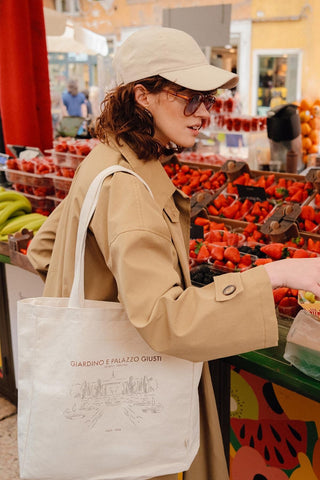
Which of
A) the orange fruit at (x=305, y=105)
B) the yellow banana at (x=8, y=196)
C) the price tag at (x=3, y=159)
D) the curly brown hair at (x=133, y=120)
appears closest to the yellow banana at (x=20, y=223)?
the yellow banana at (x=8, y=196)

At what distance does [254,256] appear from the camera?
8.58ft

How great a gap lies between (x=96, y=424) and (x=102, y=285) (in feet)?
1.24

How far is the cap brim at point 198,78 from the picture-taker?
1405 mm

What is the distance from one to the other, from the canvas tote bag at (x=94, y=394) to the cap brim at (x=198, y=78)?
0.28 meters

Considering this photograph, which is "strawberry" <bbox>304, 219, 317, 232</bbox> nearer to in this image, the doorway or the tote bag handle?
the tote bag handle

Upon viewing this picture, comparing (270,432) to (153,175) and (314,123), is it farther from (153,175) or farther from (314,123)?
(314,123)

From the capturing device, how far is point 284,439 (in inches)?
76.7

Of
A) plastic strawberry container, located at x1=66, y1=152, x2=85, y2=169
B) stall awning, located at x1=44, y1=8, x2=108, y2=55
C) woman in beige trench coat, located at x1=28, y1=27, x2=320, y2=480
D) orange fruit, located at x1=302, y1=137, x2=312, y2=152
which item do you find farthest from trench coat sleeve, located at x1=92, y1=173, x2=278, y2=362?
stall awning, located at x1=44, y1=8, x2=108, y2=55

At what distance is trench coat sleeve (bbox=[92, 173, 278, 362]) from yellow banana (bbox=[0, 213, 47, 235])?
2.12m

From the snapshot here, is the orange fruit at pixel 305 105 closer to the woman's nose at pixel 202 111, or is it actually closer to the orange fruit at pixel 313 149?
the orange fruit at pixel 313 149

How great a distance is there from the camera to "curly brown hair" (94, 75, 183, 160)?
1450mm

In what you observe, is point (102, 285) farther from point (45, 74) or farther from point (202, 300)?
point (45, 74)

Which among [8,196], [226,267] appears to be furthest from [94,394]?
[8,196]

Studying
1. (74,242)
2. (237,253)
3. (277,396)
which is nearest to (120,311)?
(74,242)
